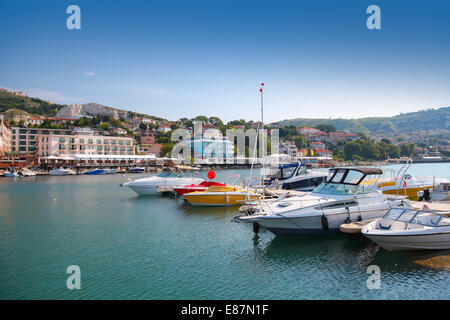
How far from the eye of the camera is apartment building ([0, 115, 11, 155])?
100 metres

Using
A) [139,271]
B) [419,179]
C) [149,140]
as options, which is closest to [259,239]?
[139,271]

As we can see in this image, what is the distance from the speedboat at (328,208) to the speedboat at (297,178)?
27.6 feet

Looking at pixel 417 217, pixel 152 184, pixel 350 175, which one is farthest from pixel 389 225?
pixel 152 184

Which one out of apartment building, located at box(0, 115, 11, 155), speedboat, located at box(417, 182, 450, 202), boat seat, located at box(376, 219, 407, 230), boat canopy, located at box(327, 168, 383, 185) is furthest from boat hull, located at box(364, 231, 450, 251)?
apartment building, located at box(0, 115, 11, 155)

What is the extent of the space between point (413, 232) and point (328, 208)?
400cm

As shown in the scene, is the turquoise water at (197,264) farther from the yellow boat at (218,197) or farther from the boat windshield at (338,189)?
the yellow boat at (218,197)

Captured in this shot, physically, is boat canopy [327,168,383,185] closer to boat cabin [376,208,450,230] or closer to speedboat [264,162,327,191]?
boat cabin [376,208,450,230]

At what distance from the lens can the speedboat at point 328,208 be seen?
1495 cm

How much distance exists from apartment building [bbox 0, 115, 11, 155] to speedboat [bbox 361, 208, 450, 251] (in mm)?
116647
